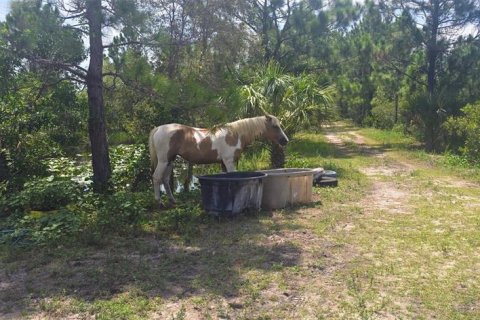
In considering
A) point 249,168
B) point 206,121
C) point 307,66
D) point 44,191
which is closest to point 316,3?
point 307,66

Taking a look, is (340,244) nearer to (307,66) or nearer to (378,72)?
(307,66)

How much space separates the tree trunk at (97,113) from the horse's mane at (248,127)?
1870mm

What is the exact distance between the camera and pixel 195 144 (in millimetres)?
6844

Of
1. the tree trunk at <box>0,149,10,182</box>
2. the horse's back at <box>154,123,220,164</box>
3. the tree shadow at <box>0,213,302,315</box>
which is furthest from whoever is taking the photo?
the tree trunk at <box>0,149,10,182</box>

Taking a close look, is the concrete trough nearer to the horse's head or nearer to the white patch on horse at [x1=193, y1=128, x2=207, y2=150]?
the horse's head

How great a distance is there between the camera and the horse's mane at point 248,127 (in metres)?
7.06

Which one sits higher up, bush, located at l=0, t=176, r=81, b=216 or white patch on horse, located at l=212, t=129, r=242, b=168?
white patch on horse, located at l=212, t=129, r=242, b=168

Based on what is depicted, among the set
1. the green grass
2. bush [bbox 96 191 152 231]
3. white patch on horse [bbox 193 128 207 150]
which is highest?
white patch on horse [bbox 193 128 207 150]

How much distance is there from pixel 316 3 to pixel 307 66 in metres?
2.70

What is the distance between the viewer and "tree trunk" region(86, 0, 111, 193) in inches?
246

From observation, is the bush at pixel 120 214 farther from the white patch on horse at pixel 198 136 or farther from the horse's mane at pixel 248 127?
the horse's mane at pixel 248 127

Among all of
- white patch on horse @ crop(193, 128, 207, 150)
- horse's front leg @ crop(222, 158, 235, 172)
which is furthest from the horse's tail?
horse's front leg @ crop(222, 158, 235, 172)

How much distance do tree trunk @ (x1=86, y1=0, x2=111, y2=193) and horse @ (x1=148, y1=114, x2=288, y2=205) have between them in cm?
73

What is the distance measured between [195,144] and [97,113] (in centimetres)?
148
